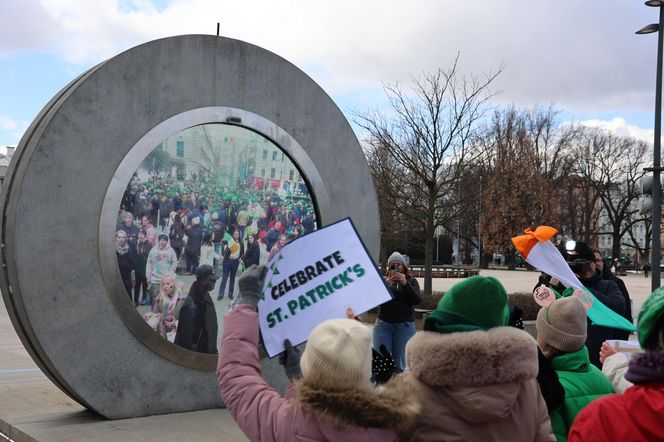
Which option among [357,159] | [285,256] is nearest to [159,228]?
[357,159]

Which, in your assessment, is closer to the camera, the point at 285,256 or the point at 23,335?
the point at 285,256

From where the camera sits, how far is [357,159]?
8008mm

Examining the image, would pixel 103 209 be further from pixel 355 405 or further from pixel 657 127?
pixel 657 127

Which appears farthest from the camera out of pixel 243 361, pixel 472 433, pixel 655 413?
pixel 243 361

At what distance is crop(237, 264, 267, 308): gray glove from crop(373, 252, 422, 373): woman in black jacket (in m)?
5.93

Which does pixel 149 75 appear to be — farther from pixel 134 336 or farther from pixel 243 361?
pixel 243 361

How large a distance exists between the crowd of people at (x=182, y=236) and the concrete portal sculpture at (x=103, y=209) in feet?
0.51

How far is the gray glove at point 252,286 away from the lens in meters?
2.91

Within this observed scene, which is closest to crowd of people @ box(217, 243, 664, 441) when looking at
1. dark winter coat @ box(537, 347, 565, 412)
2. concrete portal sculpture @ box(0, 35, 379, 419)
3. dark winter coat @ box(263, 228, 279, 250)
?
dark winter coat @ box(537, 347, 565, 412)

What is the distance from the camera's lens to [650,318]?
6.97 ft

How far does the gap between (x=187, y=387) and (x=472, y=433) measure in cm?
458

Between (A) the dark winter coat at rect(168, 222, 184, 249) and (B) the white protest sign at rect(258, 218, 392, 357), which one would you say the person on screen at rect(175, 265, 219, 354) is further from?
(B) the white protest sign at rect(258, 218, 392, 357)

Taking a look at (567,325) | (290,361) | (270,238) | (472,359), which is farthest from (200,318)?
(472,359)

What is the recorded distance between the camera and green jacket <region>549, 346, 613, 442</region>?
324cm
